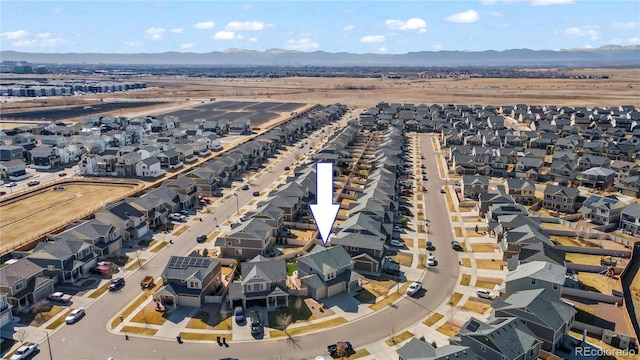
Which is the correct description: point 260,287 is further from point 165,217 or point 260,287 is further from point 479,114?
point 479,114

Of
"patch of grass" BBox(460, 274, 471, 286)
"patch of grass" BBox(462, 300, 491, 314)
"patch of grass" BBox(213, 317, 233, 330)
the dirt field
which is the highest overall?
the dirt field

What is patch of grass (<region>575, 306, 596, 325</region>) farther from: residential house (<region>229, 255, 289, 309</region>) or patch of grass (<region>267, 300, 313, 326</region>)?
residential house (<region>229, 255, 289, 309</region>)

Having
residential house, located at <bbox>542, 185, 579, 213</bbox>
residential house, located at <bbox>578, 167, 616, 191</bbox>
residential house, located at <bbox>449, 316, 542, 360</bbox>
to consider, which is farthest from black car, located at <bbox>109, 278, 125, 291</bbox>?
residential house, located at <bbox>578, 167, 616, 191</bbox>

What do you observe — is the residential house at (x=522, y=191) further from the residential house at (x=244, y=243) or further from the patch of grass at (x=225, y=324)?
the patch of grass at (x=225, y=324)

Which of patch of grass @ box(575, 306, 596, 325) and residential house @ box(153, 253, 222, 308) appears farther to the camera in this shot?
residential house @ box(153, 253, 222, 308)

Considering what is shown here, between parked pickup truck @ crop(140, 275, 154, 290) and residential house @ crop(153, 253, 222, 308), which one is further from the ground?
residential house @ crop(153, 253, 222, 308)

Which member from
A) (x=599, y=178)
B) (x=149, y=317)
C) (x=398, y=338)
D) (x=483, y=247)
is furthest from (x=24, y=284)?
(x=599, y=178)
